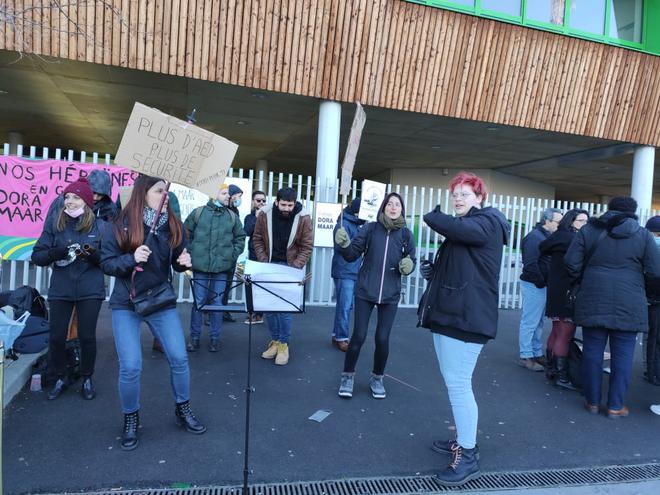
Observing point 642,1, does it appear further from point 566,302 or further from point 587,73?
point 566,302

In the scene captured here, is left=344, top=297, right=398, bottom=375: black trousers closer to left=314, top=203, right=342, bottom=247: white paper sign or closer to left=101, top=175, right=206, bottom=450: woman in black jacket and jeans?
left=101, top=175, right=206, bottom=450: woman in black jacket and jeans

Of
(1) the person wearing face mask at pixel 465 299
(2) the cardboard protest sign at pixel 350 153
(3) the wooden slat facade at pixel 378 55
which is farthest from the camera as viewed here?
(3) the wooden slat facade at pixel 378 55

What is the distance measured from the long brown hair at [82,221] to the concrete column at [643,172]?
1226cm

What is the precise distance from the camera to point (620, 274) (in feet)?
14.3

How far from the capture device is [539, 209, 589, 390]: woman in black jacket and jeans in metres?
5.18

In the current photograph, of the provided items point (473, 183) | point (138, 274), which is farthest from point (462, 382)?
point (138, 274)

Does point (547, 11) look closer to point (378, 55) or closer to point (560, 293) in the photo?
point (378, 55)

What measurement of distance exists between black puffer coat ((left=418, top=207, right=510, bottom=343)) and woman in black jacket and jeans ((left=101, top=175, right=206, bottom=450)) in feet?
5.90

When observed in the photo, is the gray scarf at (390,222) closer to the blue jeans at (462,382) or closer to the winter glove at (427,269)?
the winter glove at (427,269)

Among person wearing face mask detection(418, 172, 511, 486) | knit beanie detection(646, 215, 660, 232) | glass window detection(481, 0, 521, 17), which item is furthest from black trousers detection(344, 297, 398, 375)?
glass window detection(481, 0, 521, 17)

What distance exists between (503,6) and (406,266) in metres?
8.04

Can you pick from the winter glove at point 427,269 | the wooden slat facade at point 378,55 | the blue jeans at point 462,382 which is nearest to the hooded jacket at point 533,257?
the winter glove at point 427,269

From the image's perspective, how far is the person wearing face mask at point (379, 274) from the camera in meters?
4.45

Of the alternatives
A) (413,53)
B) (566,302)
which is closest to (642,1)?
(413,53)
